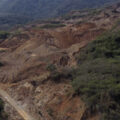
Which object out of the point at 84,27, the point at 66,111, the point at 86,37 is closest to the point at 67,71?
the point at 66,111

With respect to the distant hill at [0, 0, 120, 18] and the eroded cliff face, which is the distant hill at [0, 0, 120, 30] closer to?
the distant hill at [0, 0, 120, 18]

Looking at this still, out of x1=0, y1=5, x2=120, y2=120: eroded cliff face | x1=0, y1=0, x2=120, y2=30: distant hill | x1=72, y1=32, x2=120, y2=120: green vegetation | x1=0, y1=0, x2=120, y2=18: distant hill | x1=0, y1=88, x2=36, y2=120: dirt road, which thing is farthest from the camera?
x1=0, y1=0, x2=120, y2=18: distant hill

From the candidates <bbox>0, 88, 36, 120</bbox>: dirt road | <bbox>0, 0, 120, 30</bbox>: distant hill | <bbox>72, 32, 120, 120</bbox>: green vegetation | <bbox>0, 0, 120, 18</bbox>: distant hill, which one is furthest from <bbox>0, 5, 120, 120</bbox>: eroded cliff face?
<bbox>0, 0, 120, 18</bbox>: distant hill

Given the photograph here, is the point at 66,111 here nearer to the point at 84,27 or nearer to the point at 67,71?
the point at 67,71

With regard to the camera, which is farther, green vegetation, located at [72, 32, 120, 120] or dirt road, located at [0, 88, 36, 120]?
dirt road, located at [0, 88, 36, 120]

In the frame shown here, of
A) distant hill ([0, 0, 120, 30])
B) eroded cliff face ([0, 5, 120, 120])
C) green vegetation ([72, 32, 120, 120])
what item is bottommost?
distant hill ([0, 0, 120, 30])

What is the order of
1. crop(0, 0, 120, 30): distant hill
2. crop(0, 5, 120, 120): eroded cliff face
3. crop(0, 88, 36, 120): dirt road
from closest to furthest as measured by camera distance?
crop(0, 88, 36, 120): dirt road < crop(0, 5, 120, 120): eroded cliff face < crop(0, 0, 120, 30): distant hill
